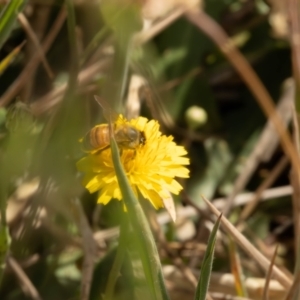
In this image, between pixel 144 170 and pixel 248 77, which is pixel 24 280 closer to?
pixel 144 170

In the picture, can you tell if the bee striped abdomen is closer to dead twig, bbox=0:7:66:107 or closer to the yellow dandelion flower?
the yellow dandelion flower

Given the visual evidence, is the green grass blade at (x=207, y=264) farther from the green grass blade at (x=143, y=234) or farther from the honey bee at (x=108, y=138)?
the honey bee at (x=108, y=138)

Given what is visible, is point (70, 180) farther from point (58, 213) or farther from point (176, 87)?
point (176, 87)

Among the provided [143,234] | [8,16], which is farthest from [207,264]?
[8,16]

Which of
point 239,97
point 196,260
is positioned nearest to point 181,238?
point 196,260

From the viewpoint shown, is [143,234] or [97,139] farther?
[97,139]
